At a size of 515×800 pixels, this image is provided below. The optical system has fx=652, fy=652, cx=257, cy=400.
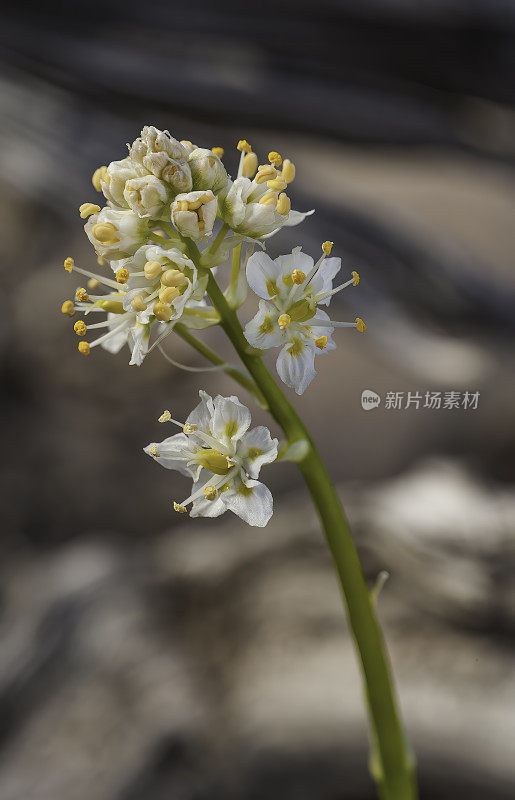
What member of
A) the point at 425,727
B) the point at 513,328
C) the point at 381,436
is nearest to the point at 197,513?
the point at 425,727

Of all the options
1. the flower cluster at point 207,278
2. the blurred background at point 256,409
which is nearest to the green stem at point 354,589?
the flower cluster at point 207,278

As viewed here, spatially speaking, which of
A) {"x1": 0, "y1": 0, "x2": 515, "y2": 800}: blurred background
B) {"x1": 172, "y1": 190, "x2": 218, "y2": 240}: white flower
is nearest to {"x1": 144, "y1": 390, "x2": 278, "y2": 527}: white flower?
{"x1": 172, "y1": 190, "x2": 218, "y2": 240}: white flower

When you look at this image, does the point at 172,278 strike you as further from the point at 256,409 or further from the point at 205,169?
the point at 256,409

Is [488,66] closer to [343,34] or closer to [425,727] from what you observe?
[343,34]

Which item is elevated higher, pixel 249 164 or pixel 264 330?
pixel 249 164

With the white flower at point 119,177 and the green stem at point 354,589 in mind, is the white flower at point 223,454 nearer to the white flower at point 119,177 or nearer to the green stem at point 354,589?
the green stem at point 354,589

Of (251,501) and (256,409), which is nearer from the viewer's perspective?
(251,501)

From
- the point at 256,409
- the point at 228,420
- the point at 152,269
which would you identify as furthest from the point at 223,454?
the point at 256,409
